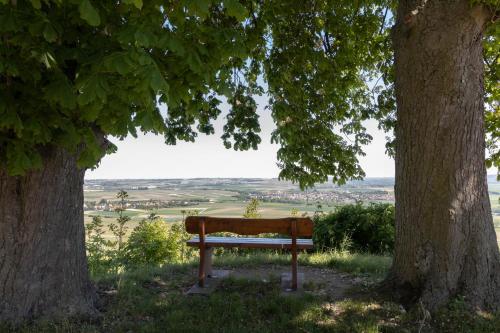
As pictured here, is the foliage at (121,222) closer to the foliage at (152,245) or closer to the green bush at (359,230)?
the foliage at (152,245)

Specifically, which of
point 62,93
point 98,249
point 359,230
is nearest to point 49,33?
point 62,93

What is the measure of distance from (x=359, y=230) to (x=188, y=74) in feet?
25.9

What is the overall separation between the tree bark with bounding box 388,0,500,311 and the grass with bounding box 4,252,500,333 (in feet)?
1.25

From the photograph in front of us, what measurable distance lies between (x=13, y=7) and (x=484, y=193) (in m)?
5.35

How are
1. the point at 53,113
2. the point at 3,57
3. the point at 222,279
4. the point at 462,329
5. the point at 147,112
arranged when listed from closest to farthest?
the point at 147,112, the point at 3,57, the point at 53,113, the point at 462,329, the point at 222,279

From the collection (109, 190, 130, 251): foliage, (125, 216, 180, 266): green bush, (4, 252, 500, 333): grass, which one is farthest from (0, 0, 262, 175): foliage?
(109, 190, 130, 251): foliage

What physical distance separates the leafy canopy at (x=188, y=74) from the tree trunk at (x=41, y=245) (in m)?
0.44

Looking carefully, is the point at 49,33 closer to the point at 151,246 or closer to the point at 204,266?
the point at 204,266

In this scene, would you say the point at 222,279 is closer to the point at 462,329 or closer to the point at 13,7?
the point at 462,329

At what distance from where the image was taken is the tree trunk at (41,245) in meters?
4.79

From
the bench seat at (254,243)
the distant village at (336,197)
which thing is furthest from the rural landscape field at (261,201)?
the bench seat at (254,243)

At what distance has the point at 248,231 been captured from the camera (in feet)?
21.2

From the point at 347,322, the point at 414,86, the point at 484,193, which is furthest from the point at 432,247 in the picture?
the point at 414,86

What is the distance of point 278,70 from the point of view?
786 centimetres
